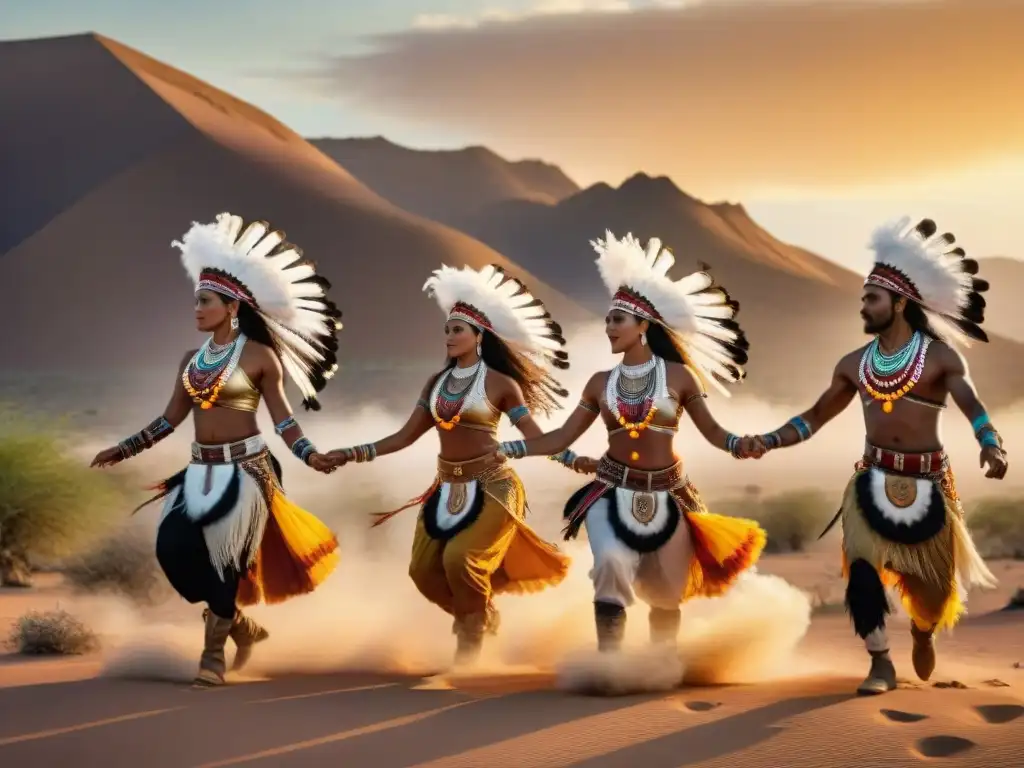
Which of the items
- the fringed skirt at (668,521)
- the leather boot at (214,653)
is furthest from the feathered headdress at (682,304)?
the leather boot at (214,653)

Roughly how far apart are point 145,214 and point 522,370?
55023 millimetres

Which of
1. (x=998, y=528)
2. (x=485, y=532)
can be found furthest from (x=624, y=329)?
(x=998, y=528)

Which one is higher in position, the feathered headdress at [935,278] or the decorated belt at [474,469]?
the feathered headdress at [935,278]

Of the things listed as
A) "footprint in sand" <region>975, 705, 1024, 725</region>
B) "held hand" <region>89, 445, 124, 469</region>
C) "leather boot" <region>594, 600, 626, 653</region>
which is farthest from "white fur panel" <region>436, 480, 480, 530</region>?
"footprint in sand" <region>975, 705, 1024, 725</region>

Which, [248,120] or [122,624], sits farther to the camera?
[248,120]

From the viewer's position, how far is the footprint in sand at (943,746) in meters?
7.05

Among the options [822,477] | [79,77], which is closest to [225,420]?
[822,477]

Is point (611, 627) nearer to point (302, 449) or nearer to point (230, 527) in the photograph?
point (302, 449)

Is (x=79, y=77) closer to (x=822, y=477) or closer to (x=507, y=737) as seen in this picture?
(x=822, y=477)

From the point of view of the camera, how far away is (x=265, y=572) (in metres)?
9.32

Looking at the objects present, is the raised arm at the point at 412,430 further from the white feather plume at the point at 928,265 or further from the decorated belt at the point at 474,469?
the white feather plume at the point at 928,265

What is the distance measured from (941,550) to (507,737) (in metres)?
2.54

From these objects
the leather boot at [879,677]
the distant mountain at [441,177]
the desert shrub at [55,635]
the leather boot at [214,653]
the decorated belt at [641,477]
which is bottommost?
the leather boot at [879,677]

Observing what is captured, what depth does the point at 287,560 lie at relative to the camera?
9297 millimetres
